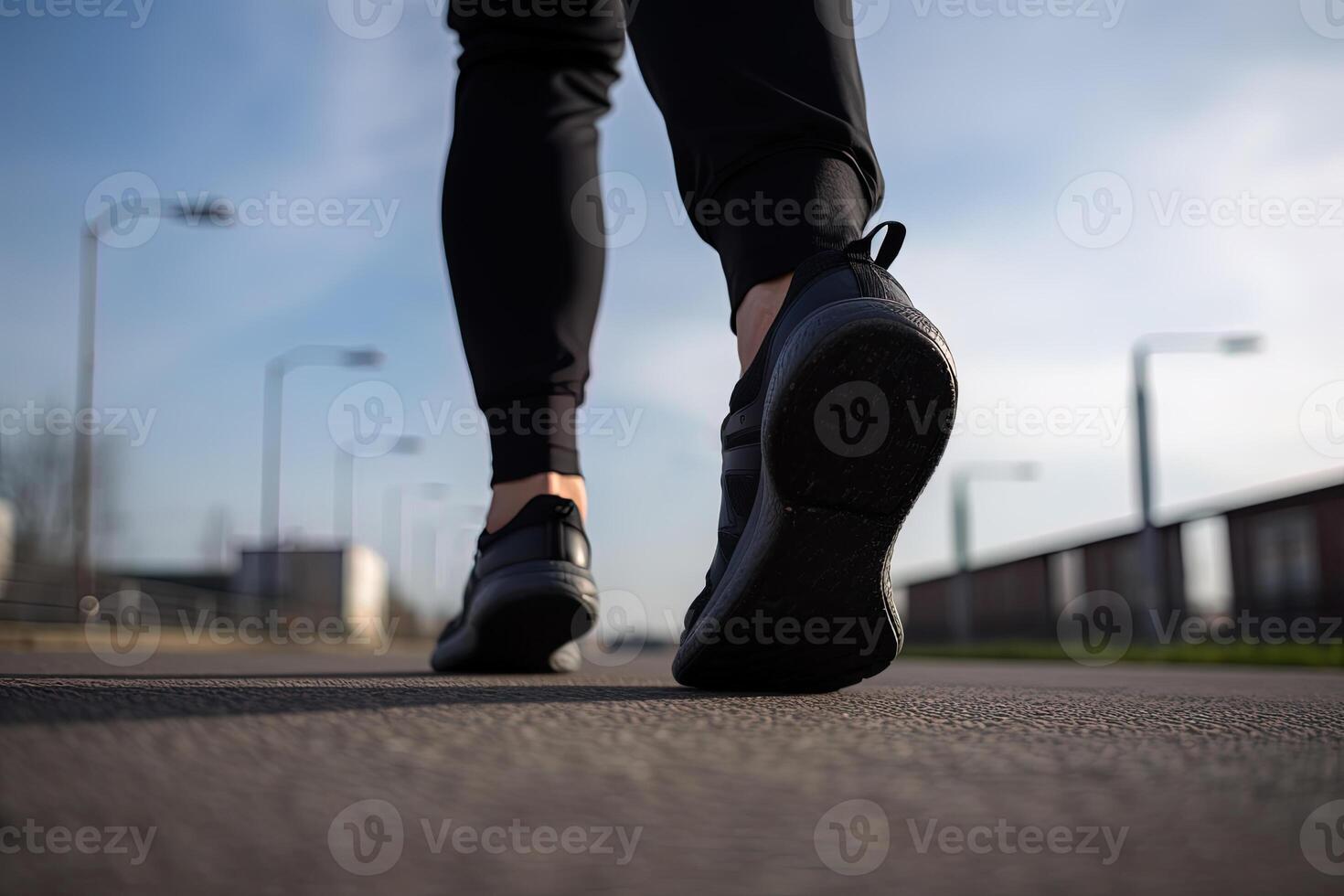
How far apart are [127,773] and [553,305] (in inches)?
62.9

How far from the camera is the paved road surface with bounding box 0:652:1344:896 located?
46cm

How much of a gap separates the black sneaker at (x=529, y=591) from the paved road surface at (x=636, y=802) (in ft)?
3.17

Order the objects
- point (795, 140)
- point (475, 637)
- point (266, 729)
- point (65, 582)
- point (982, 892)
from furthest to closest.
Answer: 1. point (65, 582)
2. point (475, 637)
3. point (795, 140)
4. point (266, 729)
5. point (982, 892)

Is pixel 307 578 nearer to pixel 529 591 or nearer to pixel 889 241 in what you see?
pixel 529 591

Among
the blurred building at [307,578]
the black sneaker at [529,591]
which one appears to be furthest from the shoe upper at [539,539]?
the blurred building at [307,578]

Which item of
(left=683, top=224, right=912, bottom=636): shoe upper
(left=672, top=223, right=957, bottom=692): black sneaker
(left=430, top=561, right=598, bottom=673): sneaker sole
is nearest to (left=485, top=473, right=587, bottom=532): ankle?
(left=430, top=561, right=598, bottom=673): sneaker sole

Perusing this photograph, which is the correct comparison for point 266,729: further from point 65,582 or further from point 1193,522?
point 65,582

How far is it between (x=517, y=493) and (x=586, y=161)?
0.73 metres

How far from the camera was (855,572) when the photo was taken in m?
1.30

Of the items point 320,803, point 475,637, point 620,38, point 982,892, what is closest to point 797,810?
point 982,892

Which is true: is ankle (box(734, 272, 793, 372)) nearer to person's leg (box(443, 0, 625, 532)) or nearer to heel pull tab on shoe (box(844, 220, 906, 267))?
heel pull tab on shoe (box(844, 220, 906, 267))

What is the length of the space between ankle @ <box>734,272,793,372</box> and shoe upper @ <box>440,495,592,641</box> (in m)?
0.61

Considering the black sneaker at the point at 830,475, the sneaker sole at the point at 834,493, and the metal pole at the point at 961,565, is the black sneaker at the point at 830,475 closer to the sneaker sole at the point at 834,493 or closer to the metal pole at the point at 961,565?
the sneaker sole at the point at 834,493

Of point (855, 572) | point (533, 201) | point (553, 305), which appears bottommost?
point (855, 572)
